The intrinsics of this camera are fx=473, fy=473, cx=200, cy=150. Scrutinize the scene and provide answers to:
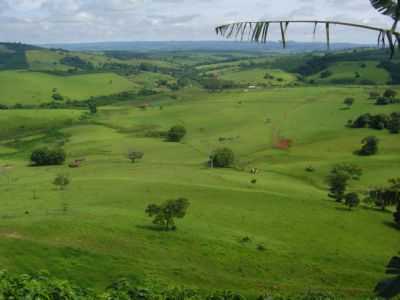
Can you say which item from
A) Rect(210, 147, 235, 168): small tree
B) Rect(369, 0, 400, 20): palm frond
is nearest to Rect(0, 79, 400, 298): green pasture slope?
Rect(210, 147, 235, 168): small tree

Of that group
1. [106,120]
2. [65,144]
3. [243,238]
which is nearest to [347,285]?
[243,238]

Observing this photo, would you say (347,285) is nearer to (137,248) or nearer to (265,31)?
(137,248)

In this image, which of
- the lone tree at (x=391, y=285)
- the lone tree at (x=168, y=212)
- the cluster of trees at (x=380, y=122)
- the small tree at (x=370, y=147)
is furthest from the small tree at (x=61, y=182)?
the cluster of trees at (x=380, y=122)

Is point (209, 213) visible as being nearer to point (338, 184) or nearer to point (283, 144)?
point (338, 184)

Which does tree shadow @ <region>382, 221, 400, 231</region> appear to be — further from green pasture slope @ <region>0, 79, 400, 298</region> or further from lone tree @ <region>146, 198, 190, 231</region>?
lone tree @ <region>146, 198, 190, 231</region>

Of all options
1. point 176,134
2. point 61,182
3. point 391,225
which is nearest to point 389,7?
point 391,225

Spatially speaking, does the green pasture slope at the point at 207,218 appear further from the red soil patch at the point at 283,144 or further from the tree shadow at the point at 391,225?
the red soil patch at the point at 283,144
